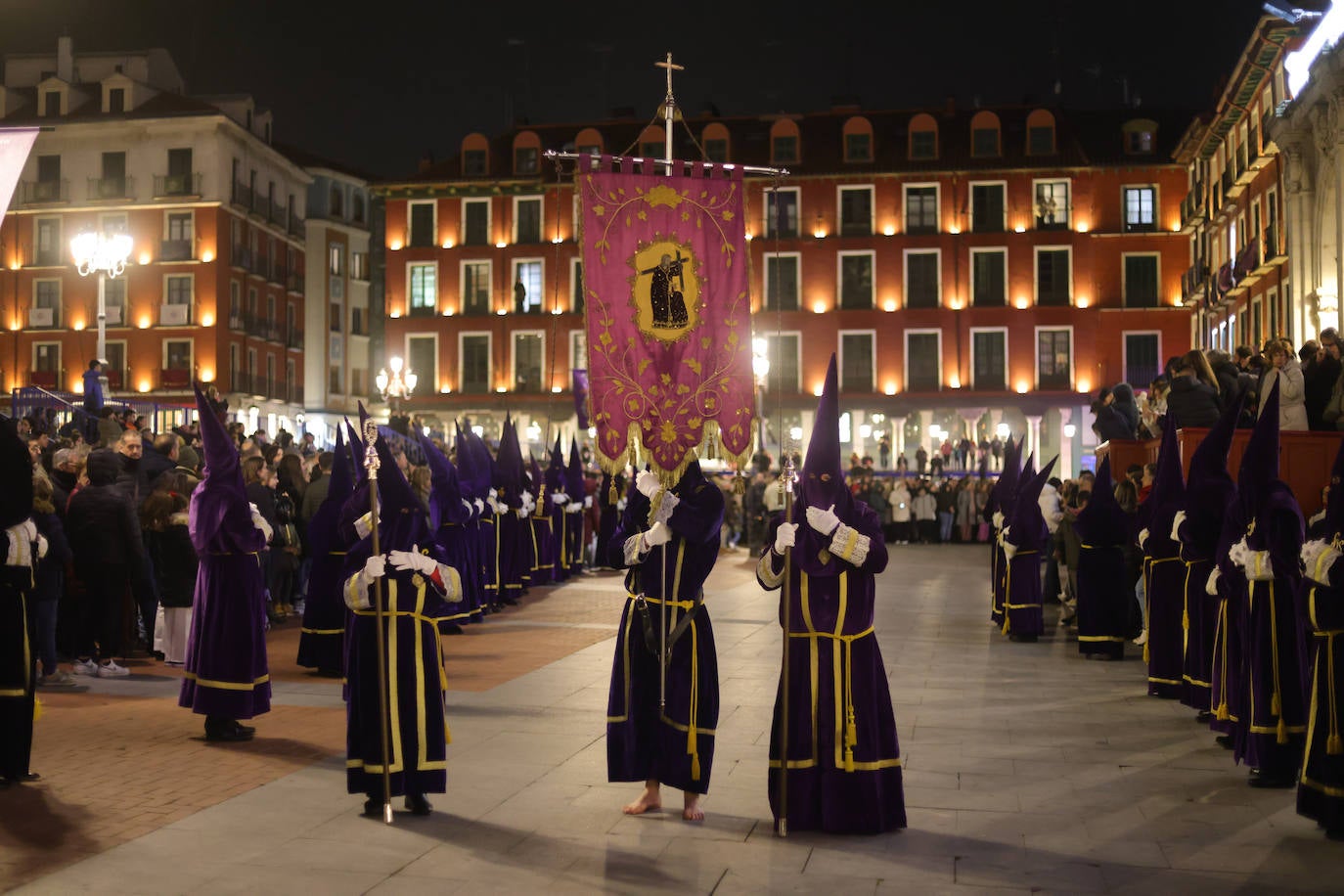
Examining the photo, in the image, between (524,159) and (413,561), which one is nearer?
(413,561)

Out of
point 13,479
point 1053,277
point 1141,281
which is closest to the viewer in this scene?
point 13,479

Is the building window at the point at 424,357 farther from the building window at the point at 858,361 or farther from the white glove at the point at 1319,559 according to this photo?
the white glove at the point at 1319,559

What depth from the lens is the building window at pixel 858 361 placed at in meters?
54.4

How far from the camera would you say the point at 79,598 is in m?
12.6

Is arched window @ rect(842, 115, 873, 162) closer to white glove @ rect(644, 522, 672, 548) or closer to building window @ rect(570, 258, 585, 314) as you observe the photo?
building window @ rect(570, 258, 585, 314)

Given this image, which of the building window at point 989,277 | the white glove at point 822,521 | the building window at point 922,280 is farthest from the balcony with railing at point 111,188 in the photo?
A: the white glove at point 822,521


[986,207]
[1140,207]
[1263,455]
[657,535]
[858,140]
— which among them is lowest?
[657,535]

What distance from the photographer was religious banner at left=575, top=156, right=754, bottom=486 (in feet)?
26.7

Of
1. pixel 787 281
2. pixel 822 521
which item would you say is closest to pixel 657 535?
pixel 822 521

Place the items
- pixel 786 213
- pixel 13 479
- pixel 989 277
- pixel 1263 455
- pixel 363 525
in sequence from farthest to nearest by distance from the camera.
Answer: pixel 786 213 → pixel 989 277 → pixel 1263 455 → pixel 363 525 → pixel 13 479

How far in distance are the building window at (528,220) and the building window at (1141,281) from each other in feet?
74.2

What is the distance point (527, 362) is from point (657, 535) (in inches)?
1967

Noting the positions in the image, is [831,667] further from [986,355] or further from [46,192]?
[46,192]

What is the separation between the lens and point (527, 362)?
5703 centimetres
